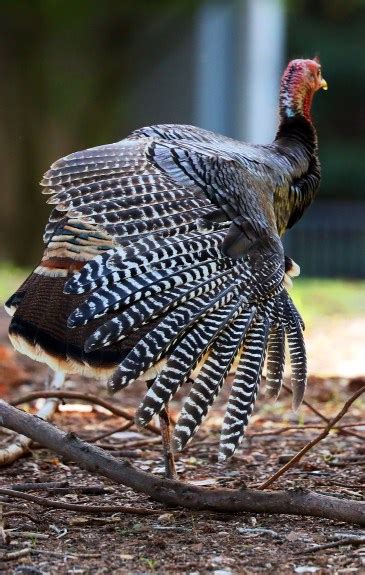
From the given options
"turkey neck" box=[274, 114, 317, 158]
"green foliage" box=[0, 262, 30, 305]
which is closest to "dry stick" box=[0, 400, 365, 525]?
"turkey neck" box=[274, 114, 317, 158]

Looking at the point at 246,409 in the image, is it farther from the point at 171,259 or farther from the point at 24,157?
the point at 24,157

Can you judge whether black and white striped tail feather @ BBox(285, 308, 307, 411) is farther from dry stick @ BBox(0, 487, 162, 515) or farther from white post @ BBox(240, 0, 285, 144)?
white post @ BBox(240, 0, 285, 144)

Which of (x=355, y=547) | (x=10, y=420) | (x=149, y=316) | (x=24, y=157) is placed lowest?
(x=24, y=157)

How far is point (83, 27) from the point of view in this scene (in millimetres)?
20375

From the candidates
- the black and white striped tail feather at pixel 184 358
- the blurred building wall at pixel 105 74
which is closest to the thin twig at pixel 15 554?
the black and white striped tail feather at pixel 184 358

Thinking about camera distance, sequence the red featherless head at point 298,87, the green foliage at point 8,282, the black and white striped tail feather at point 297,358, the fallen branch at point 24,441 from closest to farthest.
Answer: the black and white striped tail feather at point 297,358, the fallen branch at point 24,441, the red featherless head at point 298,87, the green foliage at point 8,282

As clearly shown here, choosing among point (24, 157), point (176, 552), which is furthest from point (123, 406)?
point (24, 157)

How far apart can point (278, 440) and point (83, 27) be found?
51.8 ft

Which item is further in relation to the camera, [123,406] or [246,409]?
[123,406]

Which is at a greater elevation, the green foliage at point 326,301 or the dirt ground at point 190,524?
the dirt ground at point 190,524

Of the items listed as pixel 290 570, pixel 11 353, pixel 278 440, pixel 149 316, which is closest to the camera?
pixel 290 570

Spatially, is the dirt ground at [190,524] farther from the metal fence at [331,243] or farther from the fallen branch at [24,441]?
the metal fence at [331,243]

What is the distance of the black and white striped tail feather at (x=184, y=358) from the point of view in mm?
3914

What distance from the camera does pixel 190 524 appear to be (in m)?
4.02
